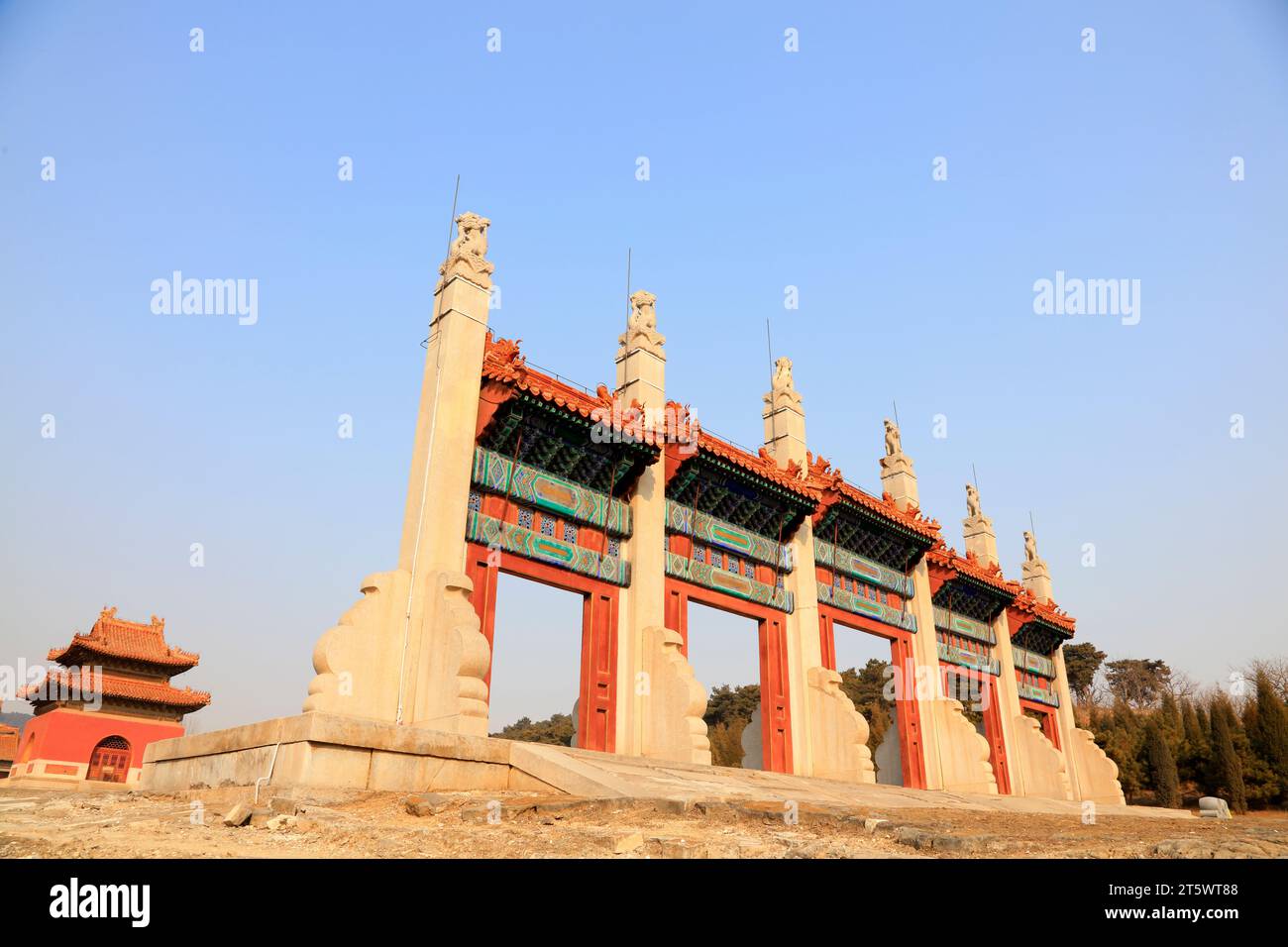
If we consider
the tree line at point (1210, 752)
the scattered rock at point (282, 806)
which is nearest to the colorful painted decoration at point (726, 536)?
the scattered rock at point (282, 806)

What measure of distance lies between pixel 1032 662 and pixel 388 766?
27824 mm

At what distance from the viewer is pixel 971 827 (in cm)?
888

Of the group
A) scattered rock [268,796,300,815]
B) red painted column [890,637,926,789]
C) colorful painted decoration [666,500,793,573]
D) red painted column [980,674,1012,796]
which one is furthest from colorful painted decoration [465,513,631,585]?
red painted column [980,674,1012,796]

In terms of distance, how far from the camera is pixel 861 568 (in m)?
23.1

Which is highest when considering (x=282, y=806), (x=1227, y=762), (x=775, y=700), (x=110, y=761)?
(x=775, y=700)

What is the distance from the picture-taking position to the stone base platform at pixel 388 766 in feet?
29.0

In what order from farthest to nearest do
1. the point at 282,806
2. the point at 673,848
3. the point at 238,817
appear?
the point at 282,806 < the point at 238,817 < the point at 673,848

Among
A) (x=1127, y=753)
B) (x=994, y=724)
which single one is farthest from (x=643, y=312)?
(x=1127, y=753)

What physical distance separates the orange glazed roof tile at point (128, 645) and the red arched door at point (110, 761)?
357 cm

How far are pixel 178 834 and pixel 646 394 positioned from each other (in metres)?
12.8

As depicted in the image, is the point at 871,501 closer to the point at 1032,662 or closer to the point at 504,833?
the point at 1032,662
